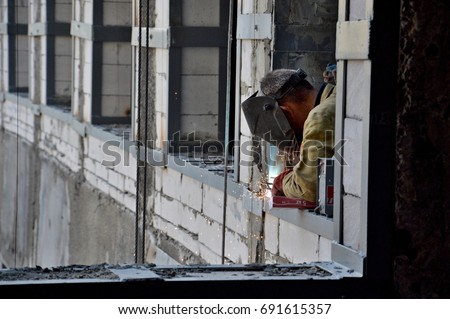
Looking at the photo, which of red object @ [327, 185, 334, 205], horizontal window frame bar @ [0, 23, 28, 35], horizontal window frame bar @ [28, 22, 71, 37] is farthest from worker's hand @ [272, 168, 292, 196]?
horizontal window frame bar @ [0, 23, 28, 35]

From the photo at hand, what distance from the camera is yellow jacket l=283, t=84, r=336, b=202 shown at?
7.62 metres

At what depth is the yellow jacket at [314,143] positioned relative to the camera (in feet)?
25.0

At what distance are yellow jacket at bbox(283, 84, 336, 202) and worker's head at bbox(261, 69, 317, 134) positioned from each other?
1.26 ft

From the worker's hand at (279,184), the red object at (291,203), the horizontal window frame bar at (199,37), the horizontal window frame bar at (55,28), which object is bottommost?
the red object at (291,203)

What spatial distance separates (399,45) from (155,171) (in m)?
6.24

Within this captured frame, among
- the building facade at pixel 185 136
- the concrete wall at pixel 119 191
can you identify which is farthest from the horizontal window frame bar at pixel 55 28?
the concrete wall at pixel 119 191

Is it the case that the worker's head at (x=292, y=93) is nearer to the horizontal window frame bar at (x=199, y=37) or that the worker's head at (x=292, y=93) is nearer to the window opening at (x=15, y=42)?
the horizontal window frame bar at (x=199, y=37)

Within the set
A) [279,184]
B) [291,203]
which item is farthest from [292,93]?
[291,203]

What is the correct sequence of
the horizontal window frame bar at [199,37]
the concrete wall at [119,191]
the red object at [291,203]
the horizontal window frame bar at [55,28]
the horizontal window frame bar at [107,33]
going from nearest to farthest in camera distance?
the red object at [291,203]
the concrete wall at [119,191]
the horizontal window frame bar at [199,37]
the horizontal window frame bar at [107,33]
the horizontal window frame bar at [55,28]

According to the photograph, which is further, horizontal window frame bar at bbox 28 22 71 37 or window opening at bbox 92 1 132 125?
horizontal window frame bar at bbox 28 22 71 37

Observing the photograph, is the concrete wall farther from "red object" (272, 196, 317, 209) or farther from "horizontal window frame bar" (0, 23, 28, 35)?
"horizontal window frame bar" (0, 23, 28, 35)

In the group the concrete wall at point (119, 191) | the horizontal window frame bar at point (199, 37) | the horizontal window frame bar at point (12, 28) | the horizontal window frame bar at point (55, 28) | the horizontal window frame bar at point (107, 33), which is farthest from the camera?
the horizontal window frame bar at point (12, 28)

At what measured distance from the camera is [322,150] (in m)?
7.61

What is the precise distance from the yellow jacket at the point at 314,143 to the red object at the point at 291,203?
125 mm
